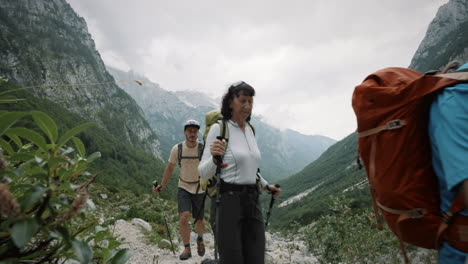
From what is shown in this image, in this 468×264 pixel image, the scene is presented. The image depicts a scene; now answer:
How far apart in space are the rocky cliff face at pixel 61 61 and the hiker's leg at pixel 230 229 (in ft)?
251

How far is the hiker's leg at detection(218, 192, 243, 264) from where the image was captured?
2.26m

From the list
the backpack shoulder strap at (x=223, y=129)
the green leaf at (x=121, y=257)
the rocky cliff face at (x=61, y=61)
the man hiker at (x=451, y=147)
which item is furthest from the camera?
the rocky cliff face at (x=61, y=61)

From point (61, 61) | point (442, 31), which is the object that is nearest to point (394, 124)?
point (61, 61)

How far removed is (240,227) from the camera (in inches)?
93.9

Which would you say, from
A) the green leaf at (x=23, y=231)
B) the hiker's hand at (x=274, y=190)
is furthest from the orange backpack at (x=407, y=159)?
the green leaf at (x=23, y=231)

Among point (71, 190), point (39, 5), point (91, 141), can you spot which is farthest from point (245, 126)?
point (39, 5)

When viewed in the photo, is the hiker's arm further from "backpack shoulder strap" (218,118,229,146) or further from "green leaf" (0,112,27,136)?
"green leaf" (0,112,27,136)

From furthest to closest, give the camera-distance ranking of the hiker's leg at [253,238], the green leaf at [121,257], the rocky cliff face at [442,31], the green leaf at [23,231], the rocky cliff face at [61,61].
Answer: the rocky cliff face at [442,31]
the rocky cliff face at [61,61]
the hiker's leg at [253,238]
the green leaf at [121,257]
the green leaf at [23,231]

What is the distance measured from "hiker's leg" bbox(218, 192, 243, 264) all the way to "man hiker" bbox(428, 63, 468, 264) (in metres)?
1.46

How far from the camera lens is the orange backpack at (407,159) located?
4.58 feet

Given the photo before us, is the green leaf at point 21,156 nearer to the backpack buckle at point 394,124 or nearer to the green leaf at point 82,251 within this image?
the green leaf at point 82,251

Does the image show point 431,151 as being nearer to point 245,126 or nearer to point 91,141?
point 245,126

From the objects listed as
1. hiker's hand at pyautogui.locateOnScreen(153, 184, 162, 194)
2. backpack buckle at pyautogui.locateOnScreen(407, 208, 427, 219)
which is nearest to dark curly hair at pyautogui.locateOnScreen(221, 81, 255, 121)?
backpack buckle at pyautogui.locateOnScreen(407, 208, 427, 219)

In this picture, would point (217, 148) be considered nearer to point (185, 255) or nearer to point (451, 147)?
point (451, 147)
